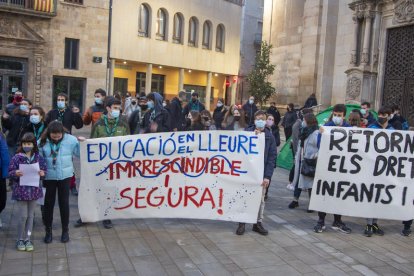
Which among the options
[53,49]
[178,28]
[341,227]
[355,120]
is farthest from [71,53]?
[341,227]

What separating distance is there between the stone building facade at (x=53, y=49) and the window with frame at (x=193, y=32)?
973 cm

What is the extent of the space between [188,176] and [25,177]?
224 cm

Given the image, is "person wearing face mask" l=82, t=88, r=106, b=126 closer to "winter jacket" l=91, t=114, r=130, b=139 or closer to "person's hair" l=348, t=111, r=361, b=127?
"winter jacket" l=91, t=114, r=130, b=139

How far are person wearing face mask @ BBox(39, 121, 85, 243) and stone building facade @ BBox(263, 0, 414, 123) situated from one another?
12462mm

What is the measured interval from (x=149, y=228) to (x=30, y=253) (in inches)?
70.7

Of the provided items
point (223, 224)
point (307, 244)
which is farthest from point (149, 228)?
point (307, 244)

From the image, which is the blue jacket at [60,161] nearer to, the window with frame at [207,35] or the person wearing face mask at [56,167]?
the person wearing face mask at [56,167]

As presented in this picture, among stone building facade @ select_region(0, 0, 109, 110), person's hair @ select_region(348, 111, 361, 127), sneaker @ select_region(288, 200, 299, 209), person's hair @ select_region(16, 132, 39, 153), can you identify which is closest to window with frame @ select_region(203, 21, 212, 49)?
stone building facade @ select_region(0, 0, 109, 110)

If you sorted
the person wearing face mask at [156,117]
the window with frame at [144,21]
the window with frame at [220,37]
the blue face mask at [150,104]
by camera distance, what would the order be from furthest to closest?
the window with frame at [220,37] < the window with frame at [144,21] < the blue face mask at [150,104] < the person wearing face mask at [156,117]

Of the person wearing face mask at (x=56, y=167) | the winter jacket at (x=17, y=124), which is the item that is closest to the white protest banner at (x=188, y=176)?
the person wearing face mask at (x=56, y=167)

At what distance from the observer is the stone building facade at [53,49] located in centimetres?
2581

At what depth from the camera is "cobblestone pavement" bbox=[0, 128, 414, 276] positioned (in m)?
5.47

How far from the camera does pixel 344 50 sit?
18.3 m

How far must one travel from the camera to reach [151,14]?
34.0 metres
